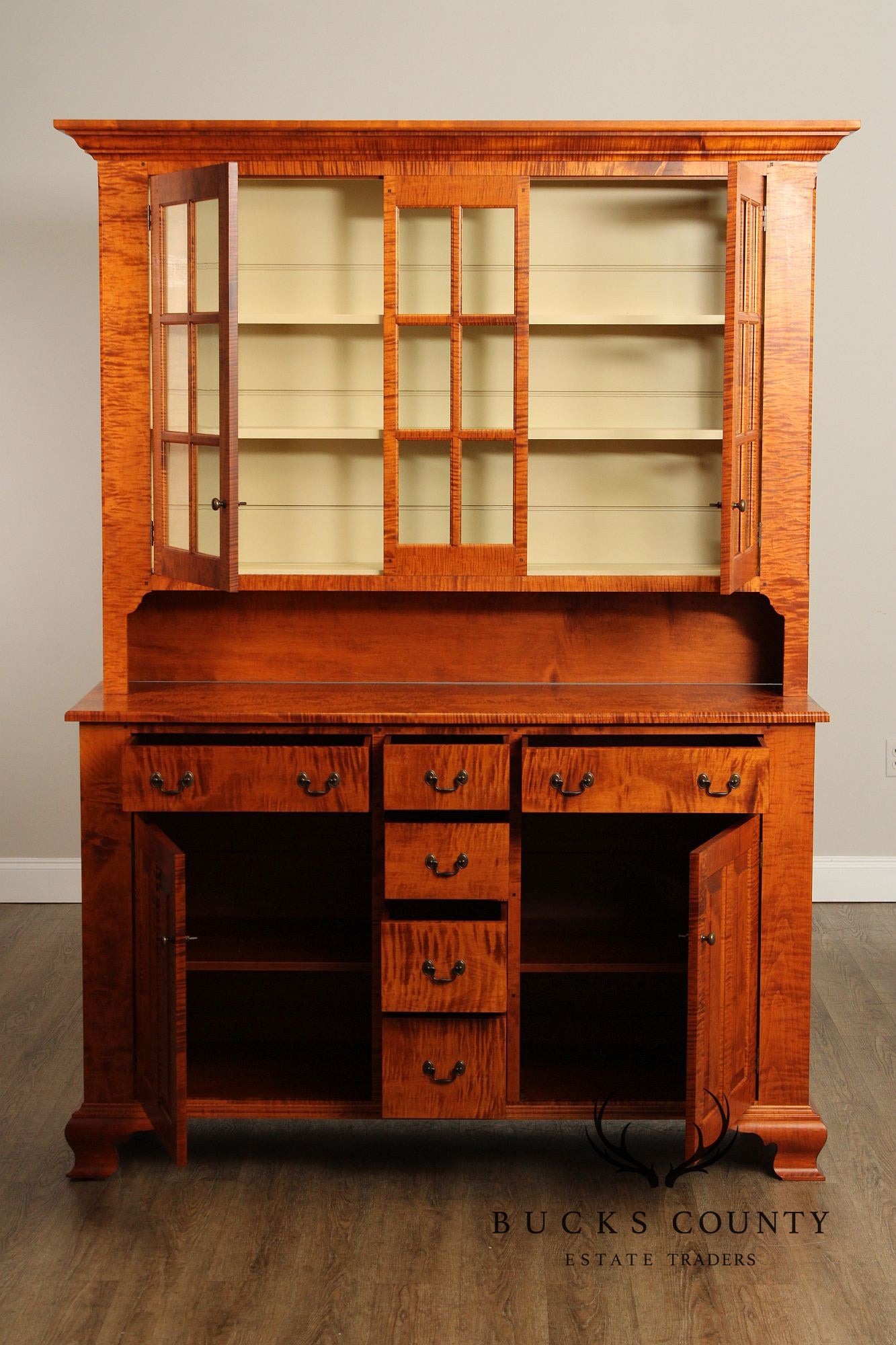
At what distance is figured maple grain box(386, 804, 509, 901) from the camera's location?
276cm

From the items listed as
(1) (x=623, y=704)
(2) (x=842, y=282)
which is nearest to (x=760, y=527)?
(1) (x=623, y=704)

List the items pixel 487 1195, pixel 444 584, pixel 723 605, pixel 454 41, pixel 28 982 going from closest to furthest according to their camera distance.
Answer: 1. pixel 487 1195
2. pixel 444 584
3. pixel 723 605
4. pixel 28 982
5. pixel 454 41

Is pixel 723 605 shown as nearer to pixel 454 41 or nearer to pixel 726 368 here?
pixel 726 368

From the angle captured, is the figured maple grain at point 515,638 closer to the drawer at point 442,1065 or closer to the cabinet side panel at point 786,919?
the cabinet side panel at point 786,919

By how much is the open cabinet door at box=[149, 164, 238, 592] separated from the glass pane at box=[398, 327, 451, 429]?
464 mm

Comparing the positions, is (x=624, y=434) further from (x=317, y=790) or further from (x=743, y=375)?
(x=317, y=790)

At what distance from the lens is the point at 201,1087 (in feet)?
9.68

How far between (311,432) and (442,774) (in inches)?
35.0

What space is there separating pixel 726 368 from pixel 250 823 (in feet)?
5.09

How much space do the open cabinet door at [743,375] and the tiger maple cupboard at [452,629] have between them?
0.01 metres

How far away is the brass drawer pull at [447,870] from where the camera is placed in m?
2.76

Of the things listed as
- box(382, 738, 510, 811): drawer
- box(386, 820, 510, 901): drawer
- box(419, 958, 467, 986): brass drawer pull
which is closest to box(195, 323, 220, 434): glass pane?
box(382, 738, 510, 811): drawer

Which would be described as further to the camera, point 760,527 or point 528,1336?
point 760,527

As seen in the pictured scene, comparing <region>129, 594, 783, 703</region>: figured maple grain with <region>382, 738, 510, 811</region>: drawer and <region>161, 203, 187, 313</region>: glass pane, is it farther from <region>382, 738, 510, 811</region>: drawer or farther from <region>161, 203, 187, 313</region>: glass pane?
<region>161, 203, 187, 313</region>: glass pane
